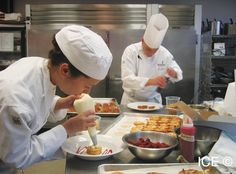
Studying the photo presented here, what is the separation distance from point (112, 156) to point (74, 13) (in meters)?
3.23

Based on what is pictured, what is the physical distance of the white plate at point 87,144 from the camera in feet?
4.52

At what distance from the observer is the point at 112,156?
145 centimetres

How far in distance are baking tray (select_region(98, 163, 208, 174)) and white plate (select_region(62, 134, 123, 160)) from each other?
11cm

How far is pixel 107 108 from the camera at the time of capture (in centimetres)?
245

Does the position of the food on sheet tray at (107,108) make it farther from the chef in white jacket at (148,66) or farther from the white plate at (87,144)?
the white plate at (87,144)

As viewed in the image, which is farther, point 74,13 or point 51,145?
point 74,13

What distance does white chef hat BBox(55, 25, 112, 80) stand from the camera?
1.28 m

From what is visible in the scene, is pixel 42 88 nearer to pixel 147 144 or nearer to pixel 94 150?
pixel 94 150

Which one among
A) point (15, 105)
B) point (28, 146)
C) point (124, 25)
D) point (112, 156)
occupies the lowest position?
point (112, 156)

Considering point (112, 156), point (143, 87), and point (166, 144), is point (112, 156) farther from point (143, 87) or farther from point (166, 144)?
point (143, 87)

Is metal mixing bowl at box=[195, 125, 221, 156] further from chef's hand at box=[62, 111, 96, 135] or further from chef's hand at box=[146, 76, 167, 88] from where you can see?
chef's hand at box=[146, 76, 167, 88]

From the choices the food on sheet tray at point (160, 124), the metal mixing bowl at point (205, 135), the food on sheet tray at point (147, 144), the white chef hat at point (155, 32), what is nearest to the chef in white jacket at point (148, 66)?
the white chef hat at point (155, 32)

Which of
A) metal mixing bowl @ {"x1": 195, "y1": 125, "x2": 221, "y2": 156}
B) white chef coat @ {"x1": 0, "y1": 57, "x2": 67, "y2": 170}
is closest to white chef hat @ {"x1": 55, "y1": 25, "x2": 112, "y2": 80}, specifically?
white chef coat @ {"x1": 0, "y1": 57, "x2": 67, "y2": 170}

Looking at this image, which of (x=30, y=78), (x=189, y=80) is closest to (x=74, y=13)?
(x=189, y=80)
